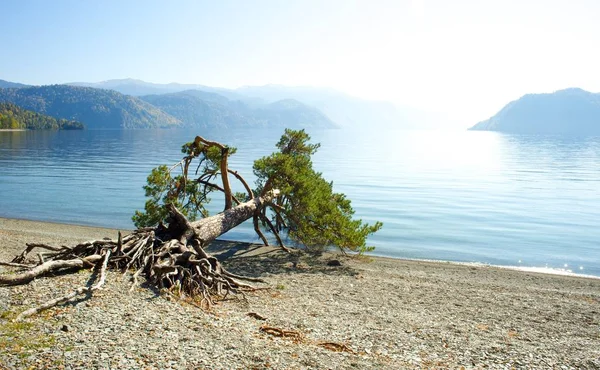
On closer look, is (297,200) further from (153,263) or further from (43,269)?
(43,269)

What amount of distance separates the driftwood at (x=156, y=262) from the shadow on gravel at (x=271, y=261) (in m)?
3.28

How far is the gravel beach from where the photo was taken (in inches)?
281

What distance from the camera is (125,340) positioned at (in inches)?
292

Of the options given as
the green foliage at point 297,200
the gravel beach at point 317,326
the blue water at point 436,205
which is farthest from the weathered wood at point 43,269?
the blue water at point 436,205

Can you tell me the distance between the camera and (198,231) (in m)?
14.9

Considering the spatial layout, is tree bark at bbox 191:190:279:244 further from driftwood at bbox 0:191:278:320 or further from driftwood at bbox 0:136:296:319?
driftwood at bbox 0:191:278:320

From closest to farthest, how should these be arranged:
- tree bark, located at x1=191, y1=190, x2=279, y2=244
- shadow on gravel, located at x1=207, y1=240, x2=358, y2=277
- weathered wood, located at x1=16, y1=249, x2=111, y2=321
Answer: weathered wood, located at x1=16, y1=249, x2=111, y2=321
tree bark, located at x1=191, y1=190, x2=279, y2=244
shadow on gravel, located at x1=207, y1=240, x2=358, y2=277

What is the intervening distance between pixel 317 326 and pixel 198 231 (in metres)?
6.44

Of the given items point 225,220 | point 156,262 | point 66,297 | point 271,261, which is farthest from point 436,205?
point 66,297

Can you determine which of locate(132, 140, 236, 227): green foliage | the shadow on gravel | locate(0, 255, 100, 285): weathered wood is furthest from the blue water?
locate(0, 255, 100, 285): weathered wood

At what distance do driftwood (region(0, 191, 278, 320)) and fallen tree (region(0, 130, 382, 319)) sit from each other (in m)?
0.02

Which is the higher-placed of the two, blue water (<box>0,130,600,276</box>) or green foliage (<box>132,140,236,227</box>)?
green foliage (<box>132,140,236,227</box>)

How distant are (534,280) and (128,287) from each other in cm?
1533

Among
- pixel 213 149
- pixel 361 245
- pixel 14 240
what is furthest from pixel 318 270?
pixel 14 240
